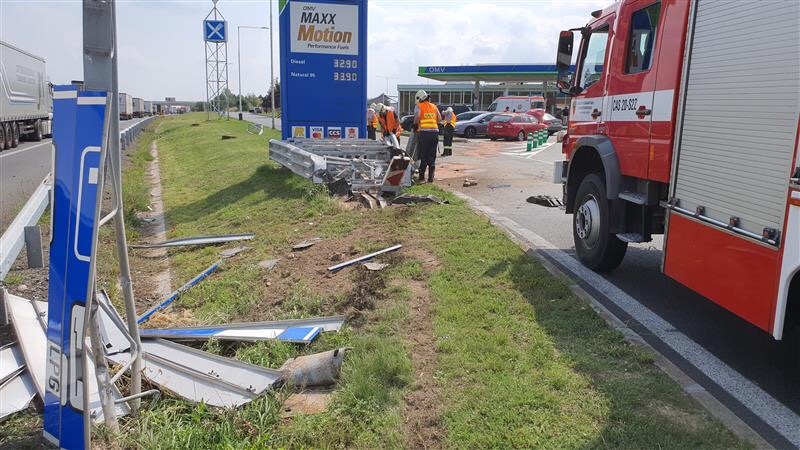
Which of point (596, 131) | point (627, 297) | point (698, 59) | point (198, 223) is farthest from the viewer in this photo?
point (198, 223)

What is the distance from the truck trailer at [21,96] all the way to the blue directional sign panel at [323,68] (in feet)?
47.0

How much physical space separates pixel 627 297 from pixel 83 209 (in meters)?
4.57

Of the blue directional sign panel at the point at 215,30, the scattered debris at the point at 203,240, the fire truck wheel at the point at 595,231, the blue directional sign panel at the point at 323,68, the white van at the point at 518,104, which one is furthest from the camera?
the white van at the point at 518,104

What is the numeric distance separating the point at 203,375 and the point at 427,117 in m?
9.16

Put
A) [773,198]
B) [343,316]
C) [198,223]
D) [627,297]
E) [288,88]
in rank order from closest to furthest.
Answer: [773,198] → [343,316] → [627,297] → [198,223] → [288,88]

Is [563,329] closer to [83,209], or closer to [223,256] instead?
[83,209]

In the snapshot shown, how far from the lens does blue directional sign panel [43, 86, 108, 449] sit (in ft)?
9.18

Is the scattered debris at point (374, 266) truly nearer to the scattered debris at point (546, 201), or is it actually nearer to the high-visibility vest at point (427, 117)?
the scattered debris at point (546, 201)

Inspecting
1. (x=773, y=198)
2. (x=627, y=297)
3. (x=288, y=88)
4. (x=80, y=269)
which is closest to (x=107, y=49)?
(x=80, y=269)

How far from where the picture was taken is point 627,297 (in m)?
5.55

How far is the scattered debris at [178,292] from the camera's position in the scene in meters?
5.62

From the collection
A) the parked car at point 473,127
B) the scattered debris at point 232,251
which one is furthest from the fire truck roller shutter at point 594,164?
the parked car at point 473,127

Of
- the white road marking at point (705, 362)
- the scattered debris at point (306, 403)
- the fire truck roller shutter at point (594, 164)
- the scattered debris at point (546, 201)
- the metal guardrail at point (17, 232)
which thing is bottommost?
the scattered debris at point (306, 403)

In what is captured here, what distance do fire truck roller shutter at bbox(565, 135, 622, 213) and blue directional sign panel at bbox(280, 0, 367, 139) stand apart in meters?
7.50
